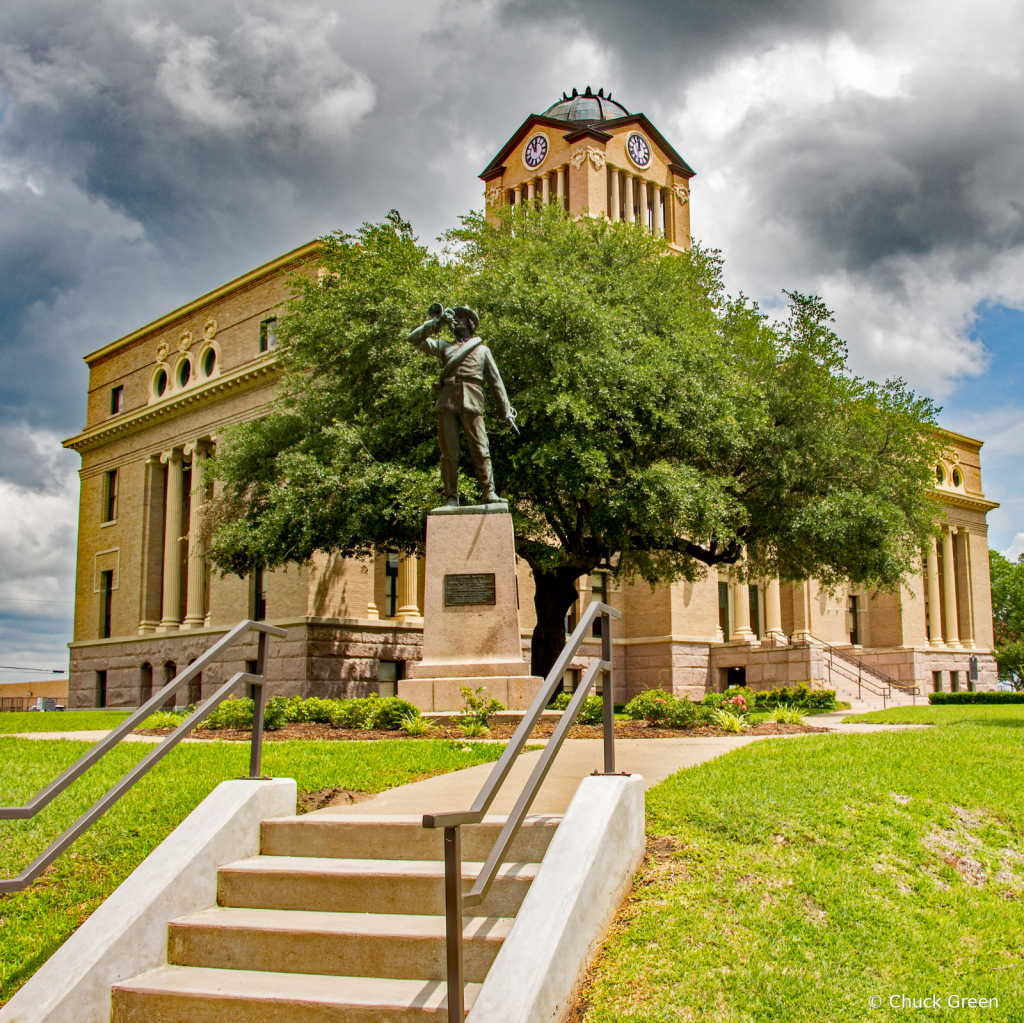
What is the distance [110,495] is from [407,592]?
62.8 ft

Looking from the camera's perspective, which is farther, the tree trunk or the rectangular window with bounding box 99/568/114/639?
the rectangular window with bounding box 99/568/114/639

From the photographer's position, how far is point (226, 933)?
5.02 meters

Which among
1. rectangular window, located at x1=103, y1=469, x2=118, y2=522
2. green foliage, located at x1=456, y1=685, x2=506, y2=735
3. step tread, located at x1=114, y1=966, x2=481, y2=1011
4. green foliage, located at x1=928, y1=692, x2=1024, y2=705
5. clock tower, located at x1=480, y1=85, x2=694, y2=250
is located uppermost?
clock tower, located at x1=480, y1=85, x2=694, y2=250

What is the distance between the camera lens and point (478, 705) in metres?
12.6

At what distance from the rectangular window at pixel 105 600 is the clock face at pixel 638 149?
106ft

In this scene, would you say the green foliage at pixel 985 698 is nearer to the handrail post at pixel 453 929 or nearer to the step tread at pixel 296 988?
the step tread at pixel 296 988

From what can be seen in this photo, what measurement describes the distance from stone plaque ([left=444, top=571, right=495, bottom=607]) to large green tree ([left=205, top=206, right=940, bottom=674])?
5079mm

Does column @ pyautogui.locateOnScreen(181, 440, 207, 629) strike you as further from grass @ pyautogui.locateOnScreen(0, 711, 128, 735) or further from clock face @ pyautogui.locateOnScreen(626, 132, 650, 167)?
clock face @ pyautogui.locateOnScreen(626, 132, 650, 167)

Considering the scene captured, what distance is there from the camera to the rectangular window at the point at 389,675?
32750mm

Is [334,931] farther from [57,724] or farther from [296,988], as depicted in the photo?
[57,724]

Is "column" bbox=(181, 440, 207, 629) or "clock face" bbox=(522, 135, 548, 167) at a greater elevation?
"clock face" bbox=(522, 135, 548, 167)

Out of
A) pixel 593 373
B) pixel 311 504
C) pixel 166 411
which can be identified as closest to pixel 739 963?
pixel 593 373

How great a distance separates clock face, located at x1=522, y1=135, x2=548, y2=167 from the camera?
4909 centimetres

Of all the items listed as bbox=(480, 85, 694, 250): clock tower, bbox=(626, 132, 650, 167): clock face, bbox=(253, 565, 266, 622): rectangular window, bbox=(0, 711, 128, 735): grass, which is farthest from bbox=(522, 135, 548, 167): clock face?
bbox=(0, 711, 128, 735): grass
